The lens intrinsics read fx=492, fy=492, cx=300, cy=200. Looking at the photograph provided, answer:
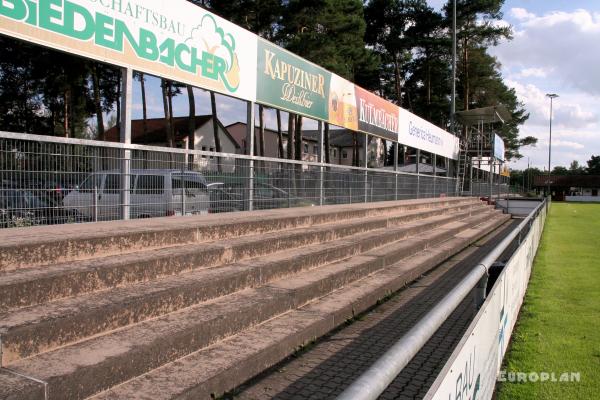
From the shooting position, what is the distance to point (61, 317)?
11.0ft

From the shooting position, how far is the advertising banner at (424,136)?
19.8 m

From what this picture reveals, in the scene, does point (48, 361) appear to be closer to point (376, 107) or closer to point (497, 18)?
point (376, 107)

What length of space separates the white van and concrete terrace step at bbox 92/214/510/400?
8.37 feet

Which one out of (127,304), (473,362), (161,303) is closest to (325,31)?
(161,303)

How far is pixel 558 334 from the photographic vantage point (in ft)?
21.6

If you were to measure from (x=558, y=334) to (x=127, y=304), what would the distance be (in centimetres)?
563

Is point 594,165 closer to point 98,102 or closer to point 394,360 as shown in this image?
point 98,102

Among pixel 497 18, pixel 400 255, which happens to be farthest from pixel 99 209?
pixel 497 18

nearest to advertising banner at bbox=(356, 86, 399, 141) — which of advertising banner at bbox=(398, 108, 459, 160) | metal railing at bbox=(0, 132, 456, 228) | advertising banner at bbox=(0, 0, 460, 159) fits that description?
advertising banner at bbox=(398, 108, 459, 160)

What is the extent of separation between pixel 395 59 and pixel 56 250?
44553 millimetres

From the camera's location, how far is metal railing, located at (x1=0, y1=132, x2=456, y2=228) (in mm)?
4988

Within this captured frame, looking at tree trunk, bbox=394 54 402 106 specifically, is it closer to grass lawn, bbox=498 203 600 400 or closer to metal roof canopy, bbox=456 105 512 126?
metal roof canopy, bbox=456 105 512 126

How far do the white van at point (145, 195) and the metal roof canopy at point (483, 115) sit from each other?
2234cm

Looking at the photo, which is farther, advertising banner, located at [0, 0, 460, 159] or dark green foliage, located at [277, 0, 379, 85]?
dark green foliage, located at [277, 0, 379, 85]
